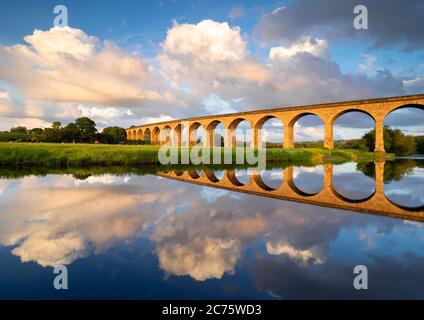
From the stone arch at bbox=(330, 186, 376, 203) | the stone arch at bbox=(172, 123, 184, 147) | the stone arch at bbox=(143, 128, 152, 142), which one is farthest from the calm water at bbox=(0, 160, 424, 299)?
the stone arch at bbox=(143, 128, 152, 142)

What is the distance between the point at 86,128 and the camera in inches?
1768

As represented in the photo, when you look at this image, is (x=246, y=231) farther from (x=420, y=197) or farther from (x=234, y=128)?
(x=234, y=128)

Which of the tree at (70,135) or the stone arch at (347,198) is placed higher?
the tree at (70,135)

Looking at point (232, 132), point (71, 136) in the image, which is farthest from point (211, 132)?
point (71, 136)

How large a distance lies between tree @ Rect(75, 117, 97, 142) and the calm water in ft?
123

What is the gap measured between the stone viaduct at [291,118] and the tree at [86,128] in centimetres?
1321

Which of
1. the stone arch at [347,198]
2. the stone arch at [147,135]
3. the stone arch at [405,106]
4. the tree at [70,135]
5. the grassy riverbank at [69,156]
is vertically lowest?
the stone arch at [347,198]

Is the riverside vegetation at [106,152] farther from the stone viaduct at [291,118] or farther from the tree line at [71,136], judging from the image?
the stone viaduct at [291,118]

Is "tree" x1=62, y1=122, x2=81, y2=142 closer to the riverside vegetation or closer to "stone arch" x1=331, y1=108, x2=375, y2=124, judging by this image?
the riverside vegetation

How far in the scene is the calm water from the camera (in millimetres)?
2191

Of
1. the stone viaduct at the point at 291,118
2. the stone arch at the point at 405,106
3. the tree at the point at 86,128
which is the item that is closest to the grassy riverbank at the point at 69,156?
the stone viaduct at the point at 291,118

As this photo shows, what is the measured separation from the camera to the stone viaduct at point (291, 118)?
74.0 feet

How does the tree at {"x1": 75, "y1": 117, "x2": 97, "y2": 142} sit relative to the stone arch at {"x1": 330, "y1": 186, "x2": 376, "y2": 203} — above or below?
above
